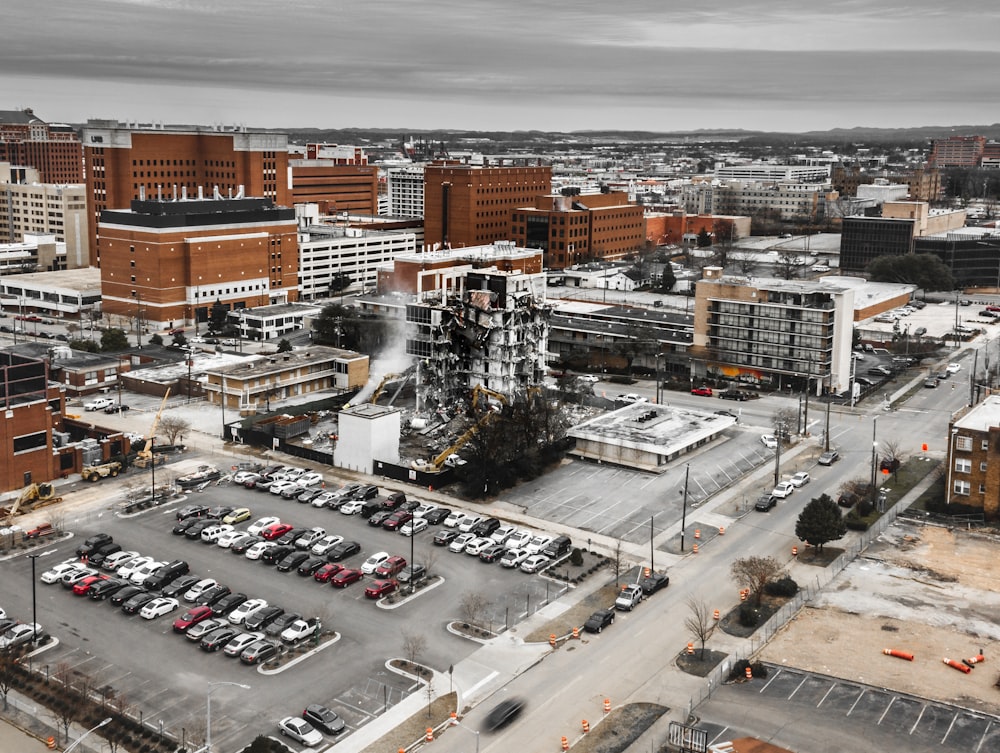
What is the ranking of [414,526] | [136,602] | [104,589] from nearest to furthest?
1. [136,602]
2. [104,589]
3. [414,526]

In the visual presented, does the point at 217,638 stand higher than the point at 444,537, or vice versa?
the point at 444,537

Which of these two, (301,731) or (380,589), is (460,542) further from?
(301,731)

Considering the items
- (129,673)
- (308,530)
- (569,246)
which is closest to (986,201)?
(569,246)

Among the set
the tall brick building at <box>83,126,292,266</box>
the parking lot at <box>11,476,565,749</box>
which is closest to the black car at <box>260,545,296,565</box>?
the parking lot at <box>11,476,565,749</box>

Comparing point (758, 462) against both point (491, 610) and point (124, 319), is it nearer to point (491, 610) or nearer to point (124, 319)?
point (491, 610)

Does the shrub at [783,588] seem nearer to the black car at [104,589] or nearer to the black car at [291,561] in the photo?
the black car at [291,561]

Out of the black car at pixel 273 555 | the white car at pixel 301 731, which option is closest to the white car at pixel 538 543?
the black car at pixel 273 555

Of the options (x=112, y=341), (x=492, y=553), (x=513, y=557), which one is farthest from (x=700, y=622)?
(x=112, y=341)
